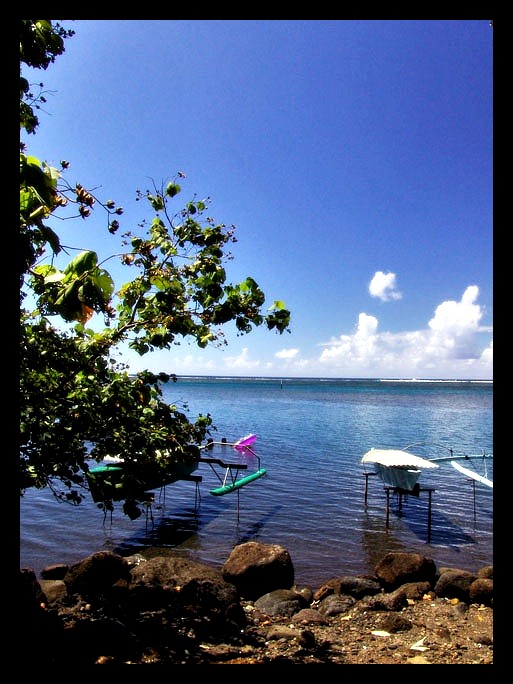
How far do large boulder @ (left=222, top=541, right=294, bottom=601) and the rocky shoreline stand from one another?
21mm

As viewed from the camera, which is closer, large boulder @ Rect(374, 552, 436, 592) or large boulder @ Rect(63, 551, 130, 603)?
large boulder @ Rect(63, 551, 130, 603)

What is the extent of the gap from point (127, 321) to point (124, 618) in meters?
5.27

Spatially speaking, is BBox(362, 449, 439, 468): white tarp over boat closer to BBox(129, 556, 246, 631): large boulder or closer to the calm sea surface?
the calm sea surface

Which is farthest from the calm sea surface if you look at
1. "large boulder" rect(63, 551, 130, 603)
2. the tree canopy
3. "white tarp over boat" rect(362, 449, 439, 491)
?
the tree canopy

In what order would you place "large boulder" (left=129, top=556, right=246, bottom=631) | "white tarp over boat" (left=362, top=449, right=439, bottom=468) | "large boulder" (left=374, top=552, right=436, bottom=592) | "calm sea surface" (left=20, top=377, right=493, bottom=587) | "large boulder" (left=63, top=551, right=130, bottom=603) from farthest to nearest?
"white tarp over boat" (left=362, top=449, right=439, bottom=468) < "calm sea surface" (left=20, top=377, right=493, bottom=587) < "large boulder" (left=374, top=552, right=436, bottom=592) < "large boulder" (left=63, top=551, right=130, bottom=603) < "large boulder" (left=129, top=556, right=246, bottom=631)

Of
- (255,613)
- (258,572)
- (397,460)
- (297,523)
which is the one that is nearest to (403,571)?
(258,572)

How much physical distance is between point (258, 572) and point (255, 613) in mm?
1163

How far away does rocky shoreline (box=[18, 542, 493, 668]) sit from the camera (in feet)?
20.4

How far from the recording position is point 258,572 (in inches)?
400

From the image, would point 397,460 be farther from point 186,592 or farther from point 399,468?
point 186,592

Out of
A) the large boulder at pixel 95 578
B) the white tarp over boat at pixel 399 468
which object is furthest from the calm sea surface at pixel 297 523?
the large boulder at pixel 95 578

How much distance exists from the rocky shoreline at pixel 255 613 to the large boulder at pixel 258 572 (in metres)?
0.02
